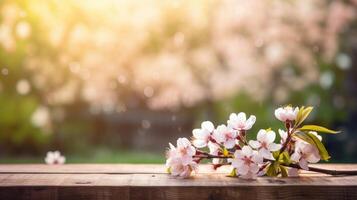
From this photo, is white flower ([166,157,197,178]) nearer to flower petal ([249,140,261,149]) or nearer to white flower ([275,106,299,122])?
flower petal ([249,140,261,149])

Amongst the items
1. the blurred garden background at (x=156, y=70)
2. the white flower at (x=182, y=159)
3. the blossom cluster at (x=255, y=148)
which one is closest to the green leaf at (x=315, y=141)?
the blossom cluster at (x=255, y=148)

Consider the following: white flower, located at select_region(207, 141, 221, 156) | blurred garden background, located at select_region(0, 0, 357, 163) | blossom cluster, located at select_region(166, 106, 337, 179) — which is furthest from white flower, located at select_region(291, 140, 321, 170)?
blurred garden background, located at select_region(0, 0, 357, 163)

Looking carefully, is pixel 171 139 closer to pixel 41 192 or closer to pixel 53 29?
pixel 53 29

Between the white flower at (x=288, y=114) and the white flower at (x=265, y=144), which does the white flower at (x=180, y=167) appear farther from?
the white flower at (x=288, y=114)

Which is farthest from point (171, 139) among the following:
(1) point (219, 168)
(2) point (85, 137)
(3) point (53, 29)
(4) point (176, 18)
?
(1) point (219, 168)

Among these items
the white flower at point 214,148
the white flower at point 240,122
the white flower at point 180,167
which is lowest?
the white flower at point 180,167
